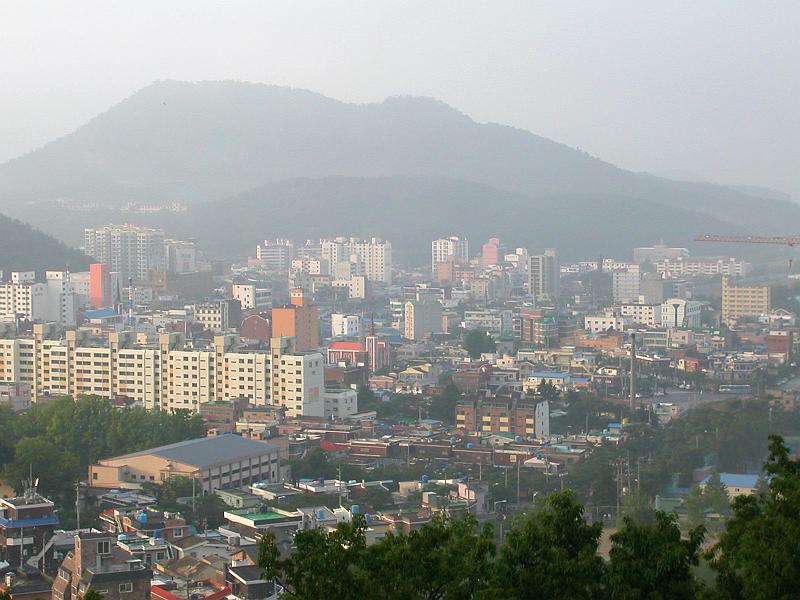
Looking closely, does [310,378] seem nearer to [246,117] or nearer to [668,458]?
[668,458]

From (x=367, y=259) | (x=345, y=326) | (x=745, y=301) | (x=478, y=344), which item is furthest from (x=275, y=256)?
(x=478, y=344)

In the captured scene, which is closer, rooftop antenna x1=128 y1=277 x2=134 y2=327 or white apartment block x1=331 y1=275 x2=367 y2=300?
rooftop antenna x1=128 y1=277 x2=134 y2=327

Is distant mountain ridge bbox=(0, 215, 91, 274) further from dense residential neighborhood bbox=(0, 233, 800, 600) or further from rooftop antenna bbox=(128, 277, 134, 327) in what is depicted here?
dense residential neighborhood bbox=(0, 233, 800, 600)

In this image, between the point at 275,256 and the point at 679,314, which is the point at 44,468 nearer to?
the point at 679,314

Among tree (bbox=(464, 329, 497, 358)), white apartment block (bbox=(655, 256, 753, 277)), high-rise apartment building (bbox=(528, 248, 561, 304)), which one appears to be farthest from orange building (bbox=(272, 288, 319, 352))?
white apartment block (bbox=(655, 256, 753, 277))

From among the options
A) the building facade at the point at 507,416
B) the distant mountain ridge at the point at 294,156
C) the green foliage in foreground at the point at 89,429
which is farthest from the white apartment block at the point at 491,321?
the distant mountain ridge at the point at 294,156

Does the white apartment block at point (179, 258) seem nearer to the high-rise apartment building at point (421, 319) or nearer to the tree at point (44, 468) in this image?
the high-rise apartment building at point (421, 319)

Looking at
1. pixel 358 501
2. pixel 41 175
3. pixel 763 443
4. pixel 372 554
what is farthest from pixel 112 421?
pixel 41 175

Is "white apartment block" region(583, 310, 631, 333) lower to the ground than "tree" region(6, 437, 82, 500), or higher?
higher
